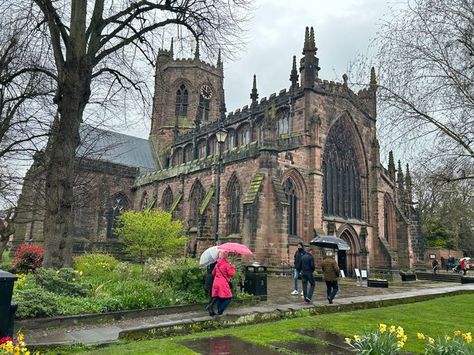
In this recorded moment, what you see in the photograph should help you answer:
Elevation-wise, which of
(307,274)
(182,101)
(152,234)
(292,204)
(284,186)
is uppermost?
(182,101)

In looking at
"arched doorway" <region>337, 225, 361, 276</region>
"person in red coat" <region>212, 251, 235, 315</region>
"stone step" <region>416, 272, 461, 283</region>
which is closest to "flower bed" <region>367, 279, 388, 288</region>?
"arched doorway" <region>337, 225, 361, 276</region>

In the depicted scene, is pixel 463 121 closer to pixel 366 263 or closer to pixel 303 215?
pixel 303 215

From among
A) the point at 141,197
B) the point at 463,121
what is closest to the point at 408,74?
the point at 463,121

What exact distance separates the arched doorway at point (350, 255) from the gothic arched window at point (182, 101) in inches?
1101

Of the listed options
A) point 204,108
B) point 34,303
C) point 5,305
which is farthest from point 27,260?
point 204,108

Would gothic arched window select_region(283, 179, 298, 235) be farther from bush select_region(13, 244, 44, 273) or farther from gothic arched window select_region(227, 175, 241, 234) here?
bush select_region(13, 244, 44, 273)

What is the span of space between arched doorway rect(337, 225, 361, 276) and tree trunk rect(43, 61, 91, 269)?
20.4 meters

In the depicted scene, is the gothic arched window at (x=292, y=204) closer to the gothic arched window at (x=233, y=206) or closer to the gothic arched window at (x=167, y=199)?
the gothic arched window at (x=233, y=206)

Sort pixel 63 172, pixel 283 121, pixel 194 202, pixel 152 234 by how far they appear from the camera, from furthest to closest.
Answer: pixel 194 202 < pixel 283 121 < pixel 152 234 < pixel 63 172

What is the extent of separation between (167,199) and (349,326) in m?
27.1

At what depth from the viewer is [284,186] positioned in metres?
23.9

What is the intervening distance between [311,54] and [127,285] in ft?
66.5

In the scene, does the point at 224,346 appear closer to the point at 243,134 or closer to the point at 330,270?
the point at 330,270

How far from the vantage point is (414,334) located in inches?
289
